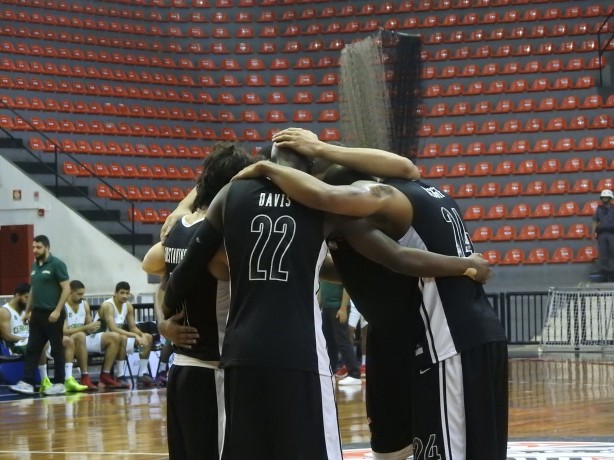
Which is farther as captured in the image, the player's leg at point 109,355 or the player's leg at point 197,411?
the player's leg at point 109,355

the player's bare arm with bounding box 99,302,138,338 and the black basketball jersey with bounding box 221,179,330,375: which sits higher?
the black basketball jersey with bounding box 221,179,330,375

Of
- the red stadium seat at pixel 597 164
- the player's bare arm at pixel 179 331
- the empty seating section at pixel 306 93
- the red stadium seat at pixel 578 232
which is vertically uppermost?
the empty seating section at pixel 306 93

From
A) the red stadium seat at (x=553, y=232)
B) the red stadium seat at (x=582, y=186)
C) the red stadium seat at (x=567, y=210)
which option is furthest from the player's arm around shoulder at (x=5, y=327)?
the red stadium seat at (x=582, y=186)

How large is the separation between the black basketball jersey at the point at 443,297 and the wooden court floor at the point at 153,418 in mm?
2417

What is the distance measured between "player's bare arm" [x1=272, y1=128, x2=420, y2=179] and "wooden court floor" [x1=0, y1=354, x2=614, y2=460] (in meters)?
2.83

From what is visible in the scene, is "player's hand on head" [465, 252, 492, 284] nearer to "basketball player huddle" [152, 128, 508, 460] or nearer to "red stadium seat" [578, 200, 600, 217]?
"basketball player huddle" [152, 128, 508, 460]

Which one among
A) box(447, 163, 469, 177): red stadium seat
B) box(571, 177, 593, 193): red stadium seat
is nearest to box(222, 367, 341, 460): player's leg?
box(571, 177, 593, 193): red stadium seat

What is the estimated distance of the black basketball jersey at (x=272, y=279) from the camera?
12.3ft

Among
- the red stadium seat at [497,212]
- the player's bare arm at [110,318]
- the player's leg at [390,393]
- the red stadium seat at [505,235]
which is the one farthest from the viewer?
the red stadium seat at [497,212]

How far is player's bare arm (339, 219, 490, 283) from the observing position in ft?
13.3

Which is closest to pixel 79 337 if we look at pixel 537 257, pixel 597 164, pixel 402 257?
pixel 537 257

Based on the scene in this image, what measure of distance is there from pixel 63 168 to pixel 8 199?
1.77 meters

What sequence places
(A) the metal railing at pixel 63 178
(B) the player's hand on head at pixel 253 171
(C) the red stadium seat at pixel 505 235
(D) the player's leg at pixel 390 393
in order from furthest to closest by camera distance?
(C) the red stadium seat at pixel 505 235 → (A) the metal railing at pixel 63 178 → (D) the player's leg at pixel 390 393 → (B) the player's hand on head at pixel 253 171

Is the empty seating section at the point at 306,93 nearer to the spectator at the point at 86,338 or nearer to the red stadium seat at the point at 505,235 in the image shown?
the red stadium seat at the point at 505,235
